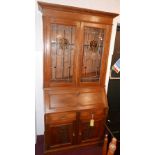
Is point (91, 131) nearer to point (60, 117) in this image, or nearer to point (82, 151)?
point (82, 151)

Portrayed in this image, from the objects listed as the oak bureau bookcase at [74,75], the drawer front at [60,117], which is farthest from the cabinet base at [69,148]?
the drawer front at [60,117]

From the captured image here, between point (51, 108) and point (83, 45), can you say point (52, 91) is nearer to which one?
point (51, 108)

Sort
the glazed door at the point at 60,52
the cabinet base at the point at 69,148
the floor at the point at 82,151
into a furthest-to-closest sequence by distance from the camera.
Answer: the floor at the point at 82,151 < the cabinet base at the point at 69,148 < the glazed door at the point at 60,52

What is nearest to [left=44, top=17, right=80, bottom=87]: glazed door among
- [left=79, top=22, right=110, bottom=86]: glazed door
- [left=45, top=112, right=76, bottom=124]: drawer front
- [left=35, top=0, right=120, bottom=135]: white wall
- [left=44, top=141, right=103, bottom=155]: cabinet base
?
[left=79, top=22, right=110, bottom=86]: glazed door

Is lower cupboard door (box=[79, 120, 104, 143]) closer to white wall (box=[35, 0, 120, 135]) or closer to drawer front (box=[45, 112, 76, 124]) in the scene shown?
drawer front (box=[45, 112, 76, 124])

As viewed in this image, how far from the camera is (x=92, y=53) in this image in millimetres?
2080

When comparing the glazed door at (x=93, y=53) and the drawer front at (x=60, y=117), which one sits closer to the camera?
the drawer front at (x=60, y=117)

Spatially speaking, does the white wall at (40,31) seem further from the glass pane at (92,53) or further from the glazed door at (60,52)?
the glass pane at (92,53)

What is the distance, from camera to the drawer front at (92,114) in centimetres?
200

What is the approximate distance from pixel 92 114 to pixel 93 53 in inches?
37.5

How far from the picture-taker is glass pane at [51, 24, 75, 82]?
6.08 feet

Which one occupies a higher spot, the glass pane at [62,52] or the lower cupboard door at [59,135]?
the glass pane at [62,52]
